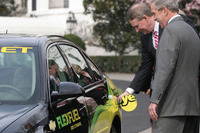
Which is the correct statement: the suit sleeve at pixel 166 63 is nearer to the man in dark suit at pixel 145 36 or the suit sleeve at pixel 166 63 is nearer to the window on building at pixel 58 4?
the man in dark suit at pixel 145 36

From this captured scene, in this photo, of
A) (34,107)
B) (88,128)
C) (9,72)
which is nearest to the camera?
(34,107)

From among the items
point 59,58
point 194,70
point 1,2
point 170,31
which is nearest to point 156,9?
point 170,31

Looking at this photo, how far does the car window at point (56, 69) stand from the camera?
4273 millimetres

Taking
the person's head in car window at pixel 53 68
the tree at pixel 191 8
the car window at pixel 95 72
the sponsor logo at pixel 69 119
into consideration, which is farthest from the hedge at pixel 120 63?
the sponsor logo at pixel 69 119

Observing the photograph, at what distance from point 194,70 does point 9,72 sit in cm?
167

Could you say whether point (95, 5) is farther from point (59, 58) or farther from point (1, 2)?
point (59, 58)

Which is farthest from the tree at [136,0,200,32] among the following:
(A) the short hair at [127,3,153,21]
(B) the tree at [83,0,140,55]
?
(A) the short hair at [127,3,153,21]

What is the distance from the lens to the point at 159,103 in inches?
155

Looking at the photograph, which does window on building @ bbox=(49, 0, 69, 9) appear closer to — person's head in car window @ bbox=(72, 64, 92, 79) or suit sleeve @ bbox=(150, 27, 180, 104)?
person's head in car window @ bbox=(72, 64, 92, 79)

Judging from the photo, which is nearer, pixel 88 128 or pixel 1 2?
pixel 88 128

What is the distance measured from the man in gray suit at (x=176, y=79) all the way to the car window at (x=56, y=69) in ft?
3.12

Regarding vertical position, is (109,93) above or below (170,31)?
below

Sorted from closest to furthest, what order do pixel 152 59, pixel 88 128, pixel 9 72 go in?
1. pixel 9 72
2. pixel 88 128
3. pixel 152 59

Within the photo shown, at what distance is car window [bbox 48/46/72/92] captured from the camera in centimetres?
427
